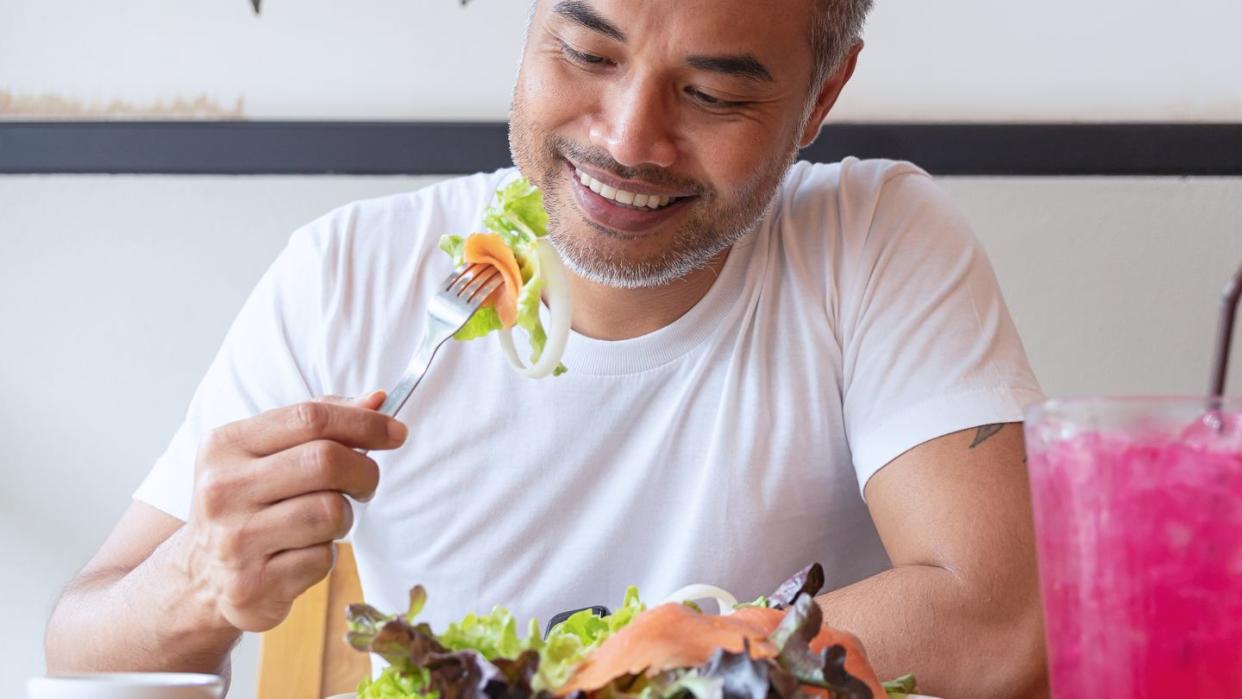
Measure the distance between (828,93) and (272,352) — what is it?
883 mm

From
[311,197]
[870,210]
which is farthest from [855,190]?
[311,197]

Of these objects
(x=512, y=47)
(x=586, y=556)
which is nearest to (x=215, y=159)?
(x=512, y=47)

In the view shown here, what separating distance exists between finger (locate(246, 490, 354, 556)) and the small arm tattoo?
30.7 inches

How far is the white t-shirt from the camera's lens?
5.96 ft

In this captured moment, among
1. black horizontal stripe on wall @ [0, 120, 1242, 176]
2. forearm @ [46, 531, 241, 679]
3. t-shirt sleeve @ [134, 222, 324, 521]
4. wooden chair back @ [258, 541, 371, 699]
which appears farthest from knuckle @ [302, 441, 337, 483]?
black horizontal stripe on wall @ [0, 120, 1242, 176]

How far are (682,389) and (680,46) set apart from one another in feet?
1.58

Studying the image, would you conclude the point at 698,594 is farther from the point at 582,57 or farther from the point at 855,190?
the point at 855,190

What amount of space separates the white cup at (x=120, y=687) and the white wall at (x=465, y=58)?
6.09 feet

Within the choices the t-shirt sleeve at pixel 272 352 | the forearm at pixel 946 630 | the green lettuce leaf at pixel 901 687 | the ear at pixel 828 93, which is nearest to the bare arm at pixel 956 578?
the forearm at pixel 946 630

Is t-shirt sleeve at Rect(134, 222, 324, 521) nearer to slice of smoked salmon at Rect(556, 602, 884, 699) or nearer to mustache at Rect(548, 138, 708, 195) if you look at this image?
mustache at Rect(548, 138, 708, 195)

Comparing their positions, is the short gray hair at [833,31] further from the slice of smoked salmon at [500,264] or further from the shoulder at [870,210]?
the slice of smoked salmon at [500,264]

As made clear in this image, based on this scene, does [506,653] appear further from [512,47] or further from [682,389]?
[512,47]

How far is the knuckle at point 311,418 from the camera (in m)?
1.22

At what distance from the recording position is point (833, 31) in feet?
6.07
